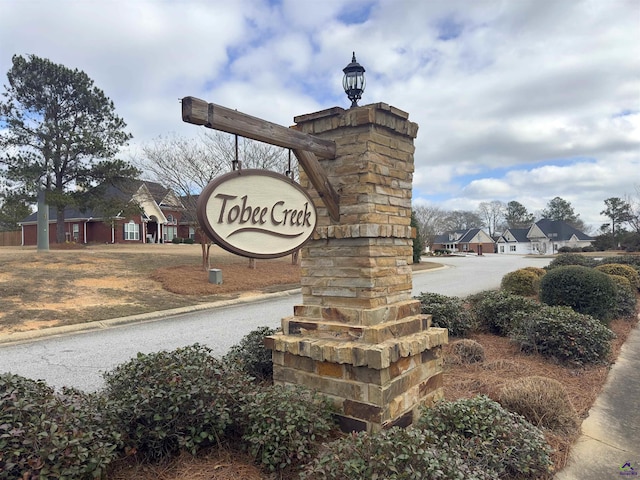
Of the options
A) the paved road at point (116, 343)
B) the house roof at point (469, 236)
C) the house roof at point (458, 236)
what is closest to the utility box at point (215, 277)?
the paved road at point (116, 343)

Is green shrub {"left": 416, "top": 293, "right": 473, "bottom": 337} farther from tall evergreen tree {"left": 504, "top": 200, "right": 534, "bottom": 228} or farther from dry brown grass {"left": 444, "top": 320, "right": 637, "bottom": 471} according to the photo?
tall evergreen tree {"left": 504, "top": 200, "right": 534, "bottom": 228}

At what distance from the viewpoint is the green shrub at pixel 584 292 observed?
7.20 m

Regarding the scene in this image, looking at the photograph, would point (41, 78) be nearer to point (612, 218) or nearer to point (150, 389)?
point (150, 389)

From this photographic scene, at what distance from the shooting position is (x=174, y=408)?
266 cm

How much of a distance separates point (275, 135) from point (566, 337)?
469cm

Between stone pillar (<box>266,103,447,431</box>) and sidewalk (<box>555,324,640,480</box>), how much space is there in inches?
45.1

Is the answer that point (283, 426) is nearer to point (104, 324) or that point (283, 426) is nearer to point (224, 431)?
point (224, 431)

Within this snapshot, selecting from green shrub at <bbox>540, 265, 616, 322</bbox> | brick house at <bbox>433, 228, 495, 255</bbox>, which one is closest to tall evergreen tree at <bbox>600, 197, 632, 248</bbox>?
brick house at <bbox>433, 228, 495, 255</bbox>

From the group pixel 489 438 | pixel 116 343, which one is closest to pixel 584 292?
pixel 489 438

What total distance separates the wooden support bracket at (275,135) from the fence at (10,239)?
41321mm

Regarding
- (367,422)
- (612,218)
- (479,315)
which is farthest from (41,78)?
(612,218)

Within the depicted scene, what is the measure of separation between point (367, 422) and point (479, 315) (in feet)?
16.1

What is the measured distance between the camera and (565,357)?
531 cm

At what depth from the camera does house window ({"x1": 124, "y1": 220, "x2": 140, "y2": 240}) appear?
33.0 m
